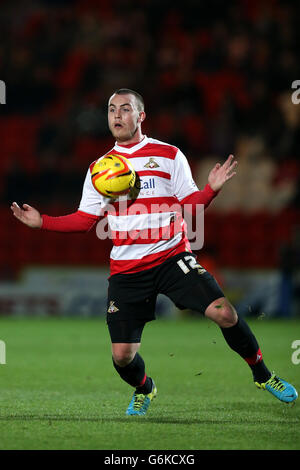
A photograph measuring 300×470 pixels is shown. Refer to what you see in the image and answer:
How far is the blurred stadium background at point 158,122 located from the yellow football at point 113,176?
313 inches

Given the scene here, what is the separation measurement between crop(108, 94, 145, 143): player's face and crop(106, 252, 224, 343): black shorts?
0.83 m

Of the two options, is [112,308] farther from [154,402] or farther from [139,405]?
[154,402]

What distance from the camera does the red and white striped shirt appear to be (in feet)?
16.4

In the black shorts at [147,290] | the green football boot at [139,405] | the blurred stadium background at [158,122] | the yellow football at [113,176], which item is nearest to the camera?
the yellow football at [113,176]

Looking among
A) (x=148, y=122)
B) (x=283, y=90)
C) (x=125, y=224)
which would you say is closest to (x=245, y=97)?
(x=283, y=90)

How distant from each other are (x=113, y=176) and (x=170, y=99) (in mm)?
11092

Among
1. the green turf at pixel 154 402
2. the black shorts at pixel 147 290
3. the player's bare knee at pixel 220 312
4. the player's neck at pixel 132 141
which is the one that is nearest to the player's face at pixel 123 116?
the player's neck at pixel 132 141

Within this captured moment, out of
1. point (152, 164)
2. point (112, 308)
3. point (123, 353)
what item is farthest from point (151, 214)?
point (123, 353)

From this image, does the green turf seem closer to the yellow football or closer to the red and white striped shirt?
the red and white striped shirt

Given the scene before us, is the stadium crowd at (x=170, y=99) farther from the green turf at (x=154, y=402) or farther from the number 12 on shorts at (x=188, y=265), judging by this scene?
the number 12 on shorts at (x=188, y=265)

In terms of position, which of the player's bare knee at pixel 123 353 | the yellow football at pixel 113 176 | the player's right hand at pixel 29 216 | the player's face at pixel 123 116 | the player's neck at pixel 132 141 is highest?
the player's face at pixel 123 116

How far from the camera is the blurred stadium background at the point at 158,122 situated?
1325cm

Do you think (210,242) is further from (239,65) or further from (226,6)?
(226,6)

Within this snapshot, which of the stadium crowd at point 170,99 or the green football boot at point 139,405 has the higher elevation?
the stadium crowd at point 170,99
